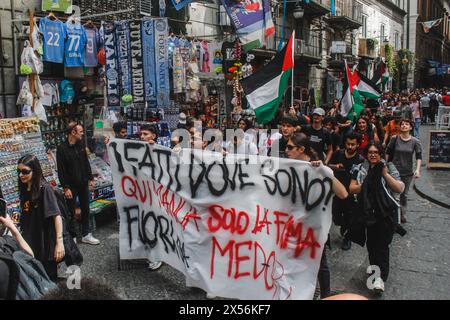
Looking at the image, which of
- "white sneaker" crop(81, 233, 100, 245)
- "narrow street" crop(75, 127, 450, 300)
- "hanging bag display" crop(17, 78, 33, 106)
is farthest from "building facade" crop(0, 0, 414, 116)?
"narrow street" crop(75, 127, 450, 300)

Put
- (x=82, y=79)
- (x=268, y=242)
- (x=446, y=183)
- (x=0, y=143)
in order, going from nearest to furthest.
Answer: (x=268, y=242) < (x=0, y=143) < (x=82, y=79) < (x=446, y=183)

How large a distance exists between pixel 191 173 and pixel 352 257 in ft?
8.23

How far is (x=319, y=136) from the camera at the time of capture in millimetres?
7363

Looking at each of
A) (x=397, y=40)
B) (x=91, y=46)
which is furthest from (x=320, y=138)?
Result: (x=397, y=40)

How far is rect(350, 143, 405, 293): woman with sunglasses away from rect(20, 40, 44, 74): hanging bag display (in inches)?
210

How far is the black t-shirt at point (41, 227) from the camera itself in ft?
14.0

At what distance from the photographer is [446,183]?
34.9 ft

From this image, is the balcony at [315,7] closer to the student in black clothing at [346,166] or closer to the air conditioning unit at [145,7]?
the air conditioning unit at [145,7]

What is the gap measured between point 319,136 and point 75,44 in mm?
4382

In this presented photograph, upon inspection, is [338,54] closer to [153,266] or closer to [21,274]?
[153,266]

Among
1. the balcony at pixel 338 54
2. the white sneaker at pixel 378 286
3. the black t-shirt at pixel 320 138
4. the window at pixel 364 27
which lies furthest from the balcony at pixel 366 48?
the white sneaker at pixel 378 286

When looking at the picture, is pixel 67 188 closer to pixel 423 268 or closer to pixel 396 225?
pixel 396 225

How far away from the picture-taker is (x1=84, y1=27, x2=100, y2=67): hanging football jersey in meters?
8.45
